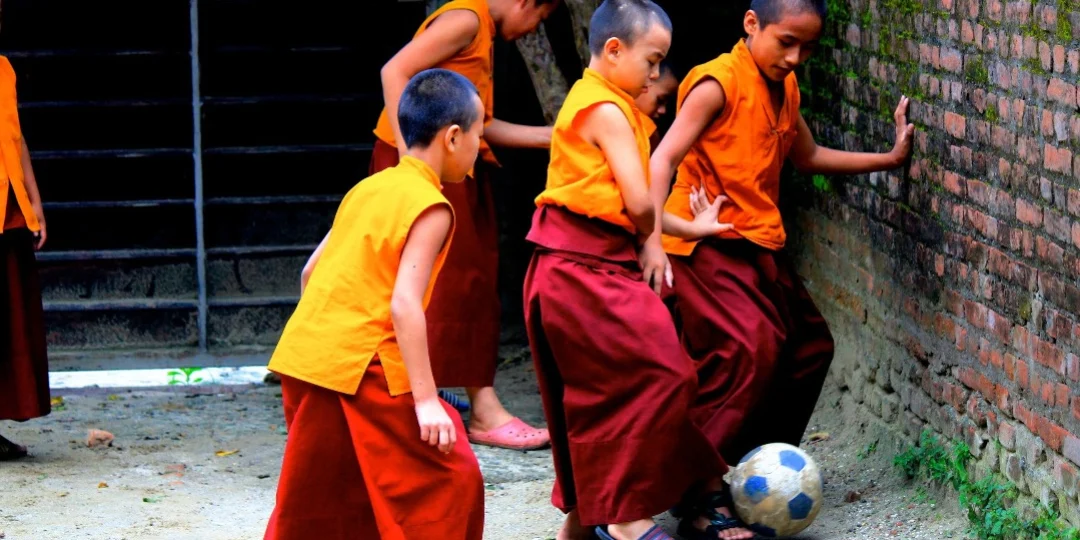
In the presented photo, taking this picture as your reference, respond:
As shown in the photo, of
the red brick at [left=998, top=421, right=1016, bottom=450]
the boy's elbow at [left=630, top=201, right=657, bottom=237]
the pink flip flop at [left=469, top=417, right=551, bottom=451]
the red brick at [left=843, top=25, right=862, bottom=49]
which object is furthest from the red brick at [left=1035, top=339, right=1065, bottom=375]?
the pink flip flop at [left=469, top=417, right=551, bottom=451]

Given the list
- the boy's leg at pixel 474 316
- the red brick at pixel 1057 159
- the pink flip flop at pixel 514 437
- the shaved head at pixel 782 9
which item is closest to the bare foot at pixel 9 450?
the boy's leg at pixel 474 316

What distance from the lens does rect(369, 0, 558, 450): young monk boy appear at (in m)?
5.54

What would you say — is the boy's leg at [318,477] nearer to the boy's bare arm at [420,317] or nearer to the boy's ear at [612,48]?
the boy's bare arm at [420,317]

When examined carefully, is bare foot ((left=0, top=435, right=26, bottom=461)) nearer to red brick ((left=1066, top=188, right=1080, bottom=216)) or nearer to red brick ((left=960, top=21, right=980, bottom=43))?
red brick ((left=960, top=21, right=980, bottom=43))

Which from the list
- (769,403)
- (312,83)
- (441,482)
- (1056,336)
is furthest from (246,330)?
(1056,336)

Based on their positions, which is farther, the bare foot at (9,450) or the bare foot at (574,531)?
the bare foot at (9,450)

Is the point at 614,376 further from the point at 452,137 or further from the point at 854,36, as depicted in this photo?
the point at 854,36

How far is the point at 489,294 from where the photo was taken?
5.92m

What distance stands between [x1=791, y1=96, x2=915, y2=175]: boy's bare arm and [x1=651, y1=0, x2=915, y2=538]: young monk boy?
0.14 m

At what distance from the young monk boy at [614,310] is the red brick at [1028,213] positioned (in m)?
1.02

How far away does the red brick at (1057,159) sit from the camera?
3.89 m

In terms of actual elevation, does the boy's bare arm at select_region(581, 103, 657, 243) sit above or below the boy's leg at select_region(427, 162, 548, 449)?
above

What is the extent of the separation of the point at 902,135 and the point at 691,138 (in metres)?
0.80

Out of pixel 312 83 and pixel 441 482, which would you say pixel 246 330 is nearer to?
pixel 312 83
